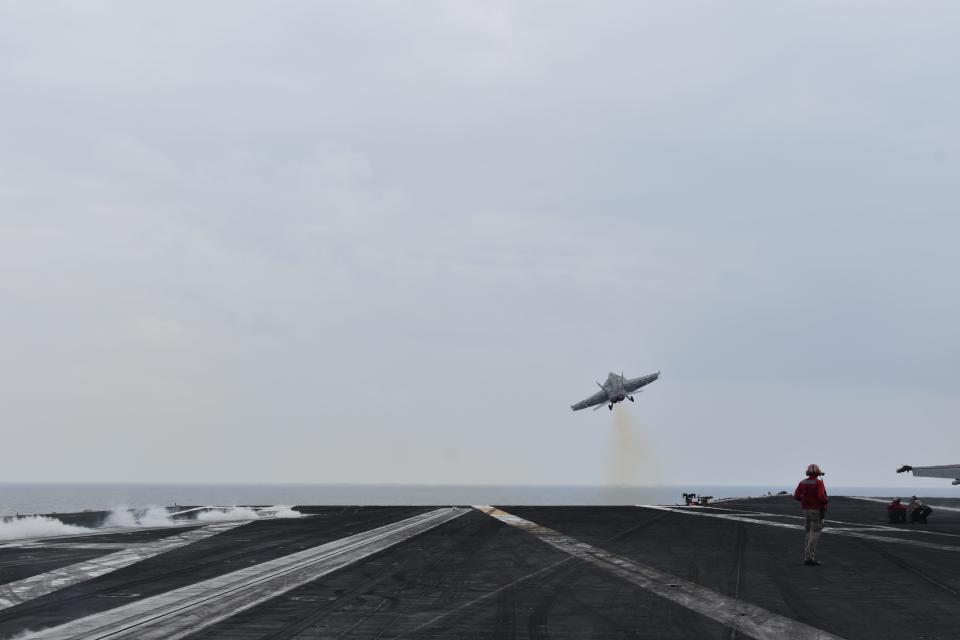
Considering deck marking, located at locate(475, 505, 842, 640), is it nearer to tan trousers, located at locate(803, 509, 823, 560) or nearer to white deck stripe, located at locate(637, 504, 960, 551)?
tan trousers, located at locate(803, 509, 823, 560)

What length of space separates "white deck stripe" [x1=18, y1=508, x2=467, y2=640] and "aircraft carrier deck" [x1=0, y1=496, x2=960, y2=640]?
5 centimetres

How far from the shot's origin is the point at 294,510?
4394 cm

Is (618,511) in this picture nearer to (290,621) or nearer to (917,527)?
(917,527)

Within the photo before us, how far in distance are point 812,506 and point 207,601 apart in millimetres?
13457

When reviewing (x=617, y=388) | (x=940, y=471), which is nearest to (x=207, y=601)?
(x=940, y=471)

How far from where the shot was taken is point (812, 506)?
20297mm

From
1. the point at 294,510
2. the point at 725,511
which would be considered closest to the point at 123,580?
the point at 294,510

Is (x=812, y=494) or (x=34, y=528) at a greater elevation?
(x=812, y=494)

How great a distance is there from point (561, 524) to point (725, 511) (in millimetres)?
14620

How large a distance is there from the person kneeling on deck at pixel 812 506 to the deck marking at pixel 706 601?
380 centimetres

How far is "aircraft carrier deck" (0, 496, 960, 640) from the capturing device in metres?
12.3

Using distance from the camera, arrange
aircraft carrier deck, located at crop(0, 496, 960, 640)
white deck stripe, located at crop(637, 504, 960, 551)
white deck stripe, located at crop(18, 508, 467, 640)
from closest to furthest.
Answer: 1. white deck stripe, located at crop(18, 508, 467, 640)
2. aircraft carrier deck, located at crop(0, 496, 960, 640)
3. white deck stripe, located at crop(637, 504, 960, 551)

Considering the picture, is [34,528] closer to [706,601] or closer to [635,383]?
[706,601]

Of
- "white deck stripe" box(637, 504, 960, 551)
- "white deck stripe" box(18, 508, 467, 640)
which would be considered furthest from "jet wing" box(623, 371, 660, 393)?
"white deck stripe" box(18, 508, 467, 640)
